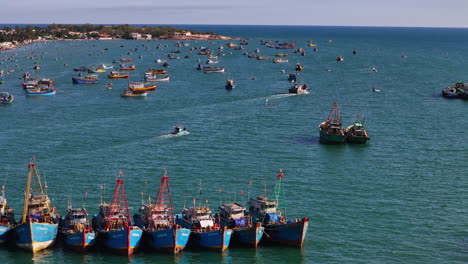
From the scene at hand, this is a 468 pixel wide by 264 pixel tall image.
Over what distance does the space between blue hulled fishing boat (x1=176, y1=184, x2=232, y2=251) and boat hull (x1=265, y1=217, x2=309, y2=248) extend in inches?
173

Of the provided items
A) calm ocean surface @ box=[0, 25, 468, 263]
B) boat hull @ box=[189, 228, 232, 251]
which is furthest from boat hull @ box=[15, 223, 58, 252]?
boat hull @ box=[189, 228, 232, 251]

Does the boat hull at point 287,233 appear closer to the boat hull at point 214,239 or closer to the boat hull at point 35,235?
the boat hull at point 214,239

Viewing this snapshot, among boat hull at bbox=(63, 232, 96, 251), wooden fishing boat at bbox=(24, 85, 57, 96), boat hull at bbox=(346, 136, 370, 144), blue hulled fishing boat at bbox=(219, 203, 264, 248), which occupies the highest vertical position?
wooden fishing boat at bbox=(24, 85, 57, 96)

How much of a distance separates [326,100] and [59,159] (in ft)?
264

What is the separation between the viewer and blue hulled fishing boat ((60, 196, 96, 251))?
2270 inches

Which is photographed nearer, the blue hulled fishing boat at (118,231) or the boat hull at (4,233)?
the blue hulled fishing boat at (118,231)

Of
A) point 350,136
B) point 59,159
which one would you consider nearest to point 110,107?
point 59,159

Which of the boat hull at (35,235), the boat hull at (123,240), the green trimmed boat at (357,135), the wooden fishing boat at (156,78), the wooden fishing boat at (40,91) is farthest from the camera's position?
the wooden fishing boat at (156,78)

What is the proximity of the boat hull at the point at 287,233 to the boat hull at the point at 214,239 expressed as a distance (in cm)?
441

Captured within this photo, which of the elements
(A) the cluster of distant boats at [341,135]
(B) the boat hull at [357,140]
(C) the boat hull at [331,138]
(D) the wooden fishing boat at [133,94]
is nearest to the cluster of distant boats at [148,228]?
(C) the boat hull at [331,138]

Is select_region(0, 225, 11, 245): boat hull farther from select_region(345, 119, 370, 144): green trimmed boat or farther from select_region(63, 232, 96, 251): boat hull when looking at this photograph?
select_region(345, 119, 370, 144): green trimmed boat

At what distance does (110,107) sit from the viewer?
141250 millimetres

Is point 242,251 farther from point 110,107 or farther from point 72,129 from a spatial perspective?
point 110,107

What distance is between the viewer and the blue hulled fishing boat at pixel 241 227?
58875 mm
